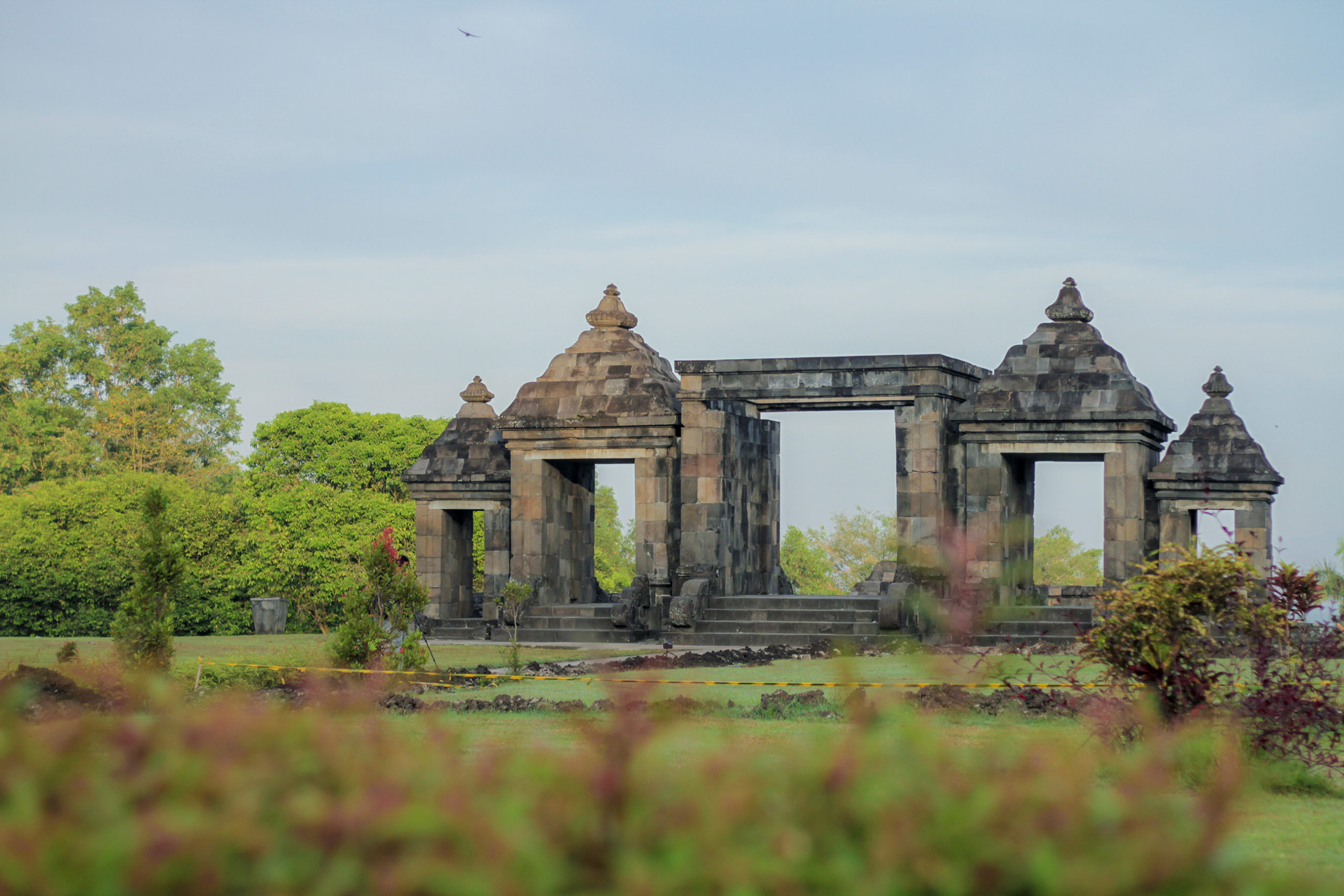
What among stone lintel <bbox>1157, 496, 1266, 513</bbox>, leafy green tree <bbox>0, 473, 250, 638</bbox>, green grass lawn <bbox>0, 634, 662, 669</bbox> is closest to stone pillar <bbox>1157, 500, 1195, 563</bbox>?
stone lintel <bbox>1157, 496, 1266, 513</bbox>

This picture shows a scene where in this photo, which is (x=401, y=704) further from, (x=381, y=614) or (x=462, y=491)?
(x=462, y=491)

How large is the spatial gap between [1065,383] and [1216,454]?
487cm

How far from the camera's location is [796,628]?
24.5 metres

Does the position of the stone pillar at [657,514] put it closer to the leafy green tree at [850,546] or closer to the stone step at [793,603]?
the stone step at [793,603]

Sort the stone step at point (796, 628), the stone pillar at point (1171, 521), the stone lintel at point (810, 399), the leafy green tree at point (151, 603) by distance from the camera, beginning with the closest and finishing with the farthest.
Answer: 1. the leafy green tree at point (151, 603)
2. the stone step at point (796, 628)
3. the stone lintel at point (810, 399)
4. the stone pillar at point (1171, 521)

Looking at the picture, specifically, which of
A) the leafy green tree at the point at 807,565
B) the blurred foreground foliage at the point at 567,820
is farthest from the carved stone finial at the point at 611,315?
the leafy green tree at the point at 807,565

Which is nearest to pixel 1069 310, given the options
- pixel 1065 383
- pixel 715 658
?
pixel 1065 383

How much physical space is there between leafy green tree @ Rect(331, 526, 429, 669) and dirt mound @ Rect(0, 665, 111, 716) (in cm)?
297

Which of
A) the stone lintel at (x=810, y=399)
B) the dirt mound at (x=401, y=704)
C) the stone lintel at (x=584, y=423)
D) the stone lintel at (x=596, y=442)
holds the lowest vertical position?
the dirt mound at (x=401, y=704)

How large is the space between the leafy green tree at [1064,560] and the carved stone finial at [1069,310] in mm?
39702

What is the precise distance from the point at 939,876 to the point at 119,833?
64.5 inches

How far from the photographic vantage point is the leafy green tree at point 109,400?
51.3 meters

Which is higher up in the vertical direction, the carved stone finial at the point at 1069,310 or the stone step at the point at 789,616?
the carved stone finial at the point at 1069,310

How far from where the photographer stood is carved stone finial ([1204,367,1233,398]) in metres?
29.0
